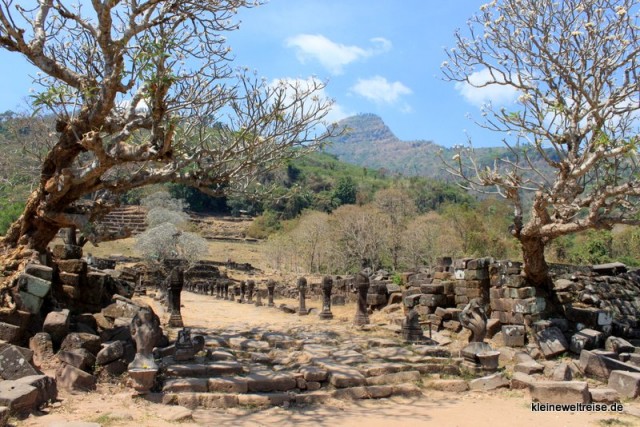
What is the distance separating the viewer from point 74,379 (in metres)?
7.34

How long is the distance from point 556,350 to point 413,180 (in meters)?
80.7

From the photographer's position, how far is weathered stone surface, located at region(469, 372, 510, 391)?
352 inches

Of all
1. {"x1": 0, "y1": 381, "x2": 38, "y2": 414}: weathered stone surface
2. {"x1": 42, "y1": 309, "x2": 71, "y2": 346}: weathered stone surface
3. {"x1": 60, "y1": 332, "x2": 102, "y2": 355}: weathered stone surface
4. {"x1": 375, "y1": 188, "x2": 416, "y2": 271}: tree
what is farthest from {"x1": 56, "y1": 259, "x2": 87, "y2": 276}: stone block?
{"x1": 375, "y1": 188, "x2": 416, "y2": 271}: tree

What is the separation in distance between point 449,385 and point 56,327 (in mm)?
6487

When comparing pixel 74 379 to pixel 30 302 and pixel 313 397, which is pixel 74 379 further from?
pixel 313 397

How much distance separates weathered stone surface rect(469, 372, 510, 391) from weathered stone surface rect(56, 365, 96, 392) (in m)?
6.05

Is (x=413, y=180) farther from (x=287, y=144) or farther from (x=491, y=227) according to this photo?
Answer: (x=287, y=144)

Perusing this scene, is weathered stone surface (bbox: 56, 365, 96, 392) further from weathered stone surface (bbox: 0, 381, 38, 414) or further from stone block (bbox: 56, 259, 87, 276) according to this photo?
stone block (bbox: 56, 259, 87, 276)

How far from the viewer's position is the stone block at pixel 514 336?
11844mm

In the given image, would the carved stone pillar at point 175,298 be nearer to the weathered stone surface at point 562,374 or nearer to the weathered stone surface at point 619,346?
the weathered stone surface at point 562,374

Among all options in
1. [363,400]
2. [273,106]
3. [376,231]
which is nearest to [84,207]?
[273,106]

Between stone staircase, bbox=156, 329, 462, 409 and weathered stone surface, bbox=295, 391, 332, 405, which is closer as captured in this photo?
stone staircase, bbox=156, 329, 462, 409

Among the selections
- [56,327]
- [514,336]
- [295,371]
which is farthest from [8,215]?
[514,336]

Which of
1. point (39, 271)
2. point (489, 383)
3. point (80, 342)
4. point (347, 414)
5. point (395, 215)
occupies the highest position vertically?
point (395, 215)
